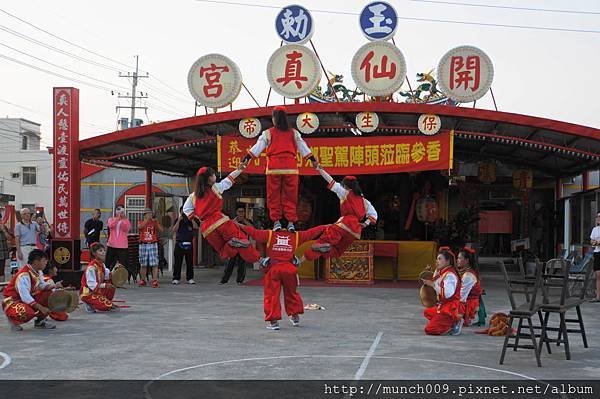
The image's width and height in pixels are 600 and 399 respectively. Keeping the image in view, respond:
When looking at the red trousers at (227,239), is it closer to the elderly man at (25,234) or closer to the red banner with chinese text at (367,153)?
the red banner with chinese text at (367,153)

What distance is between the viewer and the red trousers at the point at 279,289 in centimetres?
916

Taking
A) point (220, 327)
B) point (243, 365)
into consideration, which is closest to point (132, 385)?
point (243, 365)

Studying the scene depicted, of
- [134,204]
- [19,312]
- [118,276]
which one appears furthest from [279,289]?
[134,204]

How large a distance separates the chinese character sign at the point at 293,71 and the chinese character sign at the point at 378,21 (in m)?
1.65

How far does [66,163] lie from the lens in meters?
15.2

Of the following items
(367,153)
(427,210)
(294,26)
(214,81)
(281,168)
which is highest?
(294,26)

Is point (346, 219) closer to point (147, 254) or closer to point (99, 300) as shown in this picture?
point (99, 300)

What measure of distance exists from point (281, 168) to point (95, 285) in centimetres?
338

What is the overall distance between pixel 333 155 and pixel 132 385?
988 centimetres

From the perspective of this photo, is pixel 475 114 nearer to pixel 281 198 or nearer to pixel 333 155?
pixel 333 155

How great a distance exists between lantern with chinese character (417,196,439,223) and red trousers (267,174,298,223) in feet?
30.7

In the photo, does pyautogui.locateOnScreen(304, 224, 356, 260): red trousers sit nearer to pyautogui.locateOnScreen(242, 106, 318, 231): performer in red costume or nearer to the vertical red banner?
pyautogui.locateOnScreen(242, 106, 318, 231): performer in red costume

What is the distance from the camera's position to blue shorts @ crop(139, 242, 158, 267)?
14953 millimetres

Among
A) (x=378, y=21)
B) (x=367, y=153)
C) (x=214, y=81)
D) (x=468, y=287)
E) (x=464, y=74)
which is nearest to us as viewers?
(x=468, y=287)
